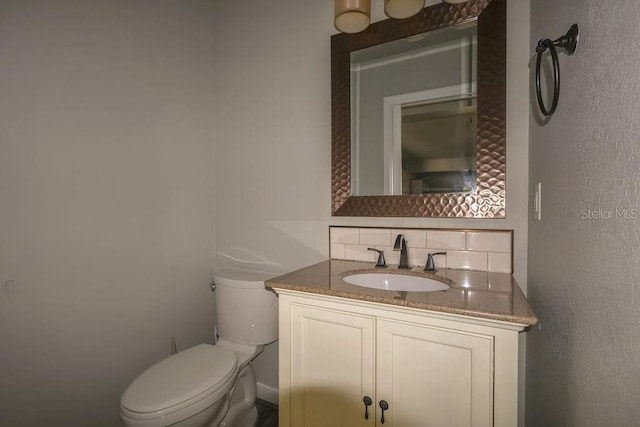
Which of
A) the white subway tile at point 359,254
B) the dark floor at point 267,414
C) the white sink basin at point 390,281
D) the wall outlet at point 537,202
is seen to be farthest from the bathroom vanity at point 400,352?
the dark floor at point 267,414

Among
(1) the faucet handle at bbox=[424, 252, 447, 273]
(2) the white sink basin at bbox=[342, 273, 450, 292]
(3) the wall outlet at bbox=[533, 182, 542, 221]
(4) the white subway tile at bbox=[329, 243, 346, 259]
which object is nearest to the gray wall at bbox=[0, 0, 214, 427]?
(4) the white subway tile at bbox=[329, 243, 346, 259]

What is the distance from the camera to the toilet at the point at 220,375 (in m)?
1.06

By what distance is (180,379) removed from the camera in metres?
1.19

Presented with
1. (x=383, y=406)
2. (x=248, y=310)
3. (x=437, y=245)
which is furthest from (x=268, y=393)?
(x=437, y=245)

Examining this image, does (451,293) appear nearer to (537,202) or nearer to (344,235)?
(537,202)

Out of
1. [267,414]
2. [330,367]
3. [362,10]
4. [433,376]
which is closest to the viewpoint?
[433,376]

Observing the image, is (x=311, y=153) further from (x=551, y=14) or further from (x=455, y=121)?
(x=551, y=14)

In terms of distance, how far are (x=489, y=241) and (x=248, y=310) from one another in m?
1.16

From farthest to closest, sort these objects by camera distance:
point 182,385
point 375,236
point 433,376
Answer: point 375,236 → point 182,385 → point 433,376

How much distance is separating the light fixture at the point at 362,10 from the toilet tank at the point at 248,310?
129cm

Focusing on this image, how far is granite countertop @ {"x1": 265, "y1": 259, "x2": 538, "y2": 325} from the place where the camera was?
0.77 metres

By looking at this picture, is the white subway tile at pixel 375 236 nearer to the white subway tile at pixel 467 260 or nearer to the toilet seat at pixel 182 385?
the white subway tile at pixel 467 260

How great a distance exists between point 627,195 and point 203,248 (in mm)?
1864

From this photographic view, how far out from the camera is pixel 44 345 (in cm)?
120
